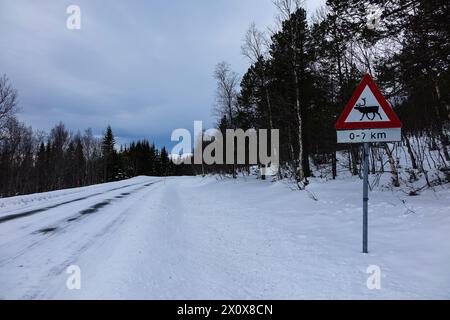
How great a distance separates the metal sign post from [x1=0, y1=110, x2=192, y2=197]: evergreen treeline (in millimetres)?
38177

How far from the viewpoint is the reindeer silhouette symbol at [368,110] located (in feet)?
17.2

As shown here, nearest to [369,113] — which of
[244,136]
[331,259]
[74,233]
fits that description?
[331,259]

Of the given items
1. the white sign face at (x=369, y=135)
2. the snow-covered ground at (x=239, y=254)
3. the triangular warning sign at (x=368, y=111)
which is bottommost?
the snow-covered ground at (x=239, y=254)

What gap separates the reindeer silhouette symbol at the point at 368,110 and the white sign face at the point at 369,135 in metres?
0.24

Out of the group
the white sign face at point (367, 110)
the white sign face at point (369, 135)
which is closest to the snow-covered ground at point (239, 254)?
the white sign face at point (369, 135)

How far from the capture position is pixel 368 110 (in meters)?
5.28

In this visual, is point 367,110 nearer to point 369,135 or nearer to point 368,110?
point 368,110

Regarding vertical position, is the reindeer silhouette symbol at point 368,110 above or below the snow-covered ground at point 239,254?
above

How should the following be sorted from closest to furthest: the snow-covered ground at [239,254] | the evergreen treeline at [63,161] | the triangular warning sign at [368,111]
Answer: the snow-covered ground at [239,254]
the triangular warning sign at [368,111]
the evergreen treeline at [63,161]

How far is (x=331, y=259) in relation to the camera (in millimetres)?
5250

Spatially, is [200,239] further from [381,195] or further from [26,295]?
[381,195]

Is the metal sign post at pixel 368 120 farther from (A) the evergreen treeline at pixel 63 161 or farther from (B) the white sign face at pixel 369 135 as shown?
(A) the evergreen treeline at pixel 63 161
